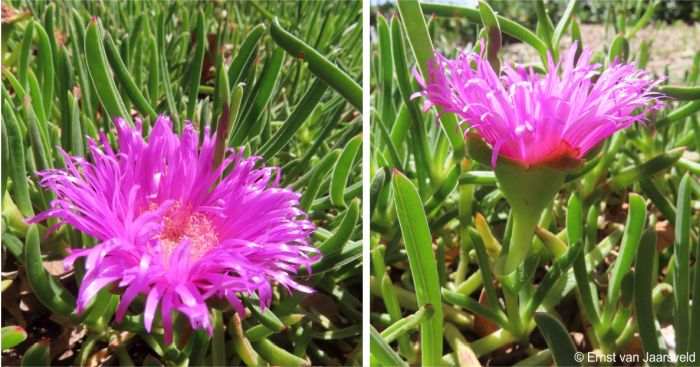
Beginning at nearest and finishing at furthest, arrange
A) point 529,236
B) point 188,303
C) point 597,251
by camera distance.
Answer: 1. point 188,303
2. point 529,236
3. point 597,251

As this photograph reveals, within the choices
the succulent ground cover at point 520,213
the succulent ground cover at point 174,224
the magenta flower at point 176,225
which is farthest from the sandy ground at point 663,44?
the magenta flower at point 176,225

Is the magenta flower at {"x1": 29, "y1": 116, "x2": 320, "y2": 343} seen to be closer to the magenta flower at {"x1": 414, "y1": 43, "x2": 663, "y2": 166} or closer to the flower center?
the flower center

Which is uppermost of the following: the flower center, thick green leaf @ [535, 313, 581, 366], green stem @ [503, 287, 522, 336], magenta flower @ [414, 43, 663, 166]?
magenta flower @ [414, 43, 663, 166]

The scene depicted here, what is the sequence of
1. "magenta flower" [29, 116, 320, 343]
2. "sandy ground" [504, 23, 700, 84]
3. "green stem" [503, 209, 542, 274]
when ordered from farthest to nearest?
"sandy ground" [504, 23, 700, 84]
"green stem" [503, 209, 542, 274]
"magenta flower" [29, 116, 320, 343]

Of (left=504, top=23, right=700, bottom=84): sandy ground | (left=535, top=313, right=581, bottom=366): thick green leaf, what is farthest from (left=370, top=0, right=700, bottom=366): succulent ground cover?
(left=504, top=23, right=700, bottom=84): sandy ground

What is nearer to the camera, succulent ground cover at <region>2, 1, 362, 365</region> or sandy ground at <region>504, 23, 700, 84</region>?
succulent ground cover at <region>2, 1, 362, 365</region>

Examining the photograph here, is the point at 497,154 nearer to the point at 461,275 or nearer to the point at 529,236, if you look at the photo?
the point at 529,236

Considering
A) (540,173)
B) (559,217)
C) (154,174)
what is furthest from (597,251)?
(154,174)
